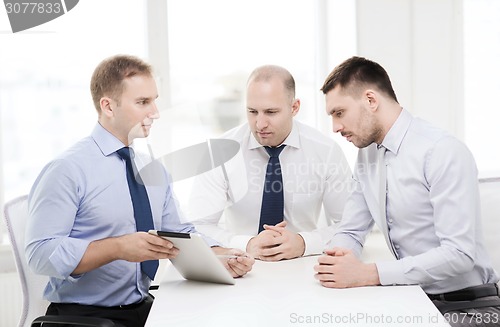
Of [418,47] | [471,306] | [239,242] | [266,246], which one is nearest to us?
[471,306]

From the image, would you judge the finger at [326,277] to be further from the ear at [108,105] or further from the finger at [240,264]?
→ the ear at [108,105]

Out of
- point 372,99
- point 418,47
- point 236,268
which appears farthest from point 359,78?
point 418,47

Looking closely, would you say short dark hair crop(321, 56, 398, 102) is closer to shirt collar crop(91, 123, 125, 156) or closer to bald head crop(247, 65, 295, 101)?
bald head crop(247, 65, 295, 101)

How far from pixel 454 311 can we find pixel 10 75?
277cm

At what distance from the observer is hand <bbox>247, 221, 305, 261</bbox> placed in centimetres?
262

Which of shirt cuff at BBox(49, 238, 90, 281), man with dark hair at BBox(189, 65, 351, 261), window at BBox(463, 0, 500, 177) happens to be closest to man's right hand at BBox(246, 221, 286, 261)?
man with dark hair at BBox(189, 65, 351, 261)

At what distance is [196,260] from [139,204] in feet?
1.52

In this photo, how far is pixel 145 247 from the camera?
2217 millimetres

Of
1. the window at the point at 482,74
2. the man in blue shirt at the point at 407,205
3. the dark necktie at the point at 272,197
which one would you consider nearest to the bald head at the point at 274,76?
the dark necktie at the point at 272,197

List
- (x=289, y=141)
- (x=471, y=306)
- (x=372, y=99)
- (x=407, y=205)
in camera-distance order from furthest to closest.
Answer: (x=289, y=141) < (x=372, y=99) < (x=407, y=205) < (x=471, y=306)

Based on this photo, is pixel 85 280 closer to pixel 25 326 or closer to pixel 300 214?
pixel 25 326

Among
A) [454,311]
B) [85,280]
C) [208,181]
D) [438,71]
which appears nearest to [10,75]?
[208,181]

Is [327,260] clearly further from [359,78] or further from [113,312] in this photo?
[113,312]

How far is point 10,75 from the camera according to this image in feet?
12.8
